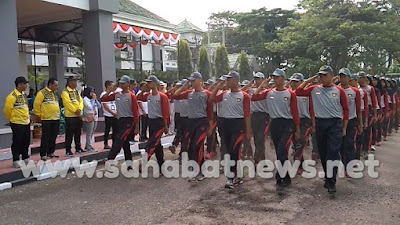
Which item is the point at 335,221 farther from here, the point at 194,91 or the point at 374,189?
the point at 194,91

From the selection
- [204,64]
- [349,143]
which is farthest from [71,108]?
[204,64]

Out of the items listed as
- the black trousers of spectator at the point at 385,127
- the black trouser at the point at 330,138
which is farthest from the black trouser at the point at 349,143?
the black trousers of spectator at the point at 385,127

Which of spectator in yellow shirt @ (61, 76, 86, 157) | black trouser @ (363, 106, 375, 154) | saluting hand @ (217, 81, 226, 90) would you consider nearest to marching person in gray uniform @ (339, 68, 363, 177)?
black trouser @ (363, 106, 375, 154)

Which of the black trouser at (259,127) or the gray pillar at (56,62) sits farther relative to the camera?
the gray pillar at (56,62)

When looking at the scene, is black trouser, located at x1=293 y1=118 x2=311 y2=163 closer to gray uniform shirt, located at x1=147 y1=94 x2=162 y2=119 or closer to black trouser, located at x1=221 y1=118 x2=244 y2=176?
black trouser, located at x1=221 y1=118 x2=244 y2=176

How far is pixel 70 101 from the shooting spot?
8797 millimetres

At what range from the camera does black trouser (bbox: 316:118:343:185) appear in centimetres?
595

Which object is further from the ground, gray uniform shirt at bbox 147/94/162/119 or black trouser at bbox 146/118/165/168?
gray uniform shirt at bbox 147/94/162/119

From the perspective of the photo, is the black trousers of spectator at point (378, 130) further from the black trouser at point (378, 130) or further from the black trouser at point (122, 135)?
the black trouser at point (122, 135)

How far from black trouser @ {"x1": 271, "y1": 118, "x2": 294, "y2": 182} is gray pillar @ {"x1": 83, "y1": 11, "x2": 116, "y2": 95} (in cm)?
741

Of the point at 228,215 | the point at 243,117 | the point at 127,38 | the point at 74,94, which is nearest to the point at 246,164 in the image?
the point at 243,117

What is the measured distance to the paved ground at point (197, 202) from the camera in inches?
199

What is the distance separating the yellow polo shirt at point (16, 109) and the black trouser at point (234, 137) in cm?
382

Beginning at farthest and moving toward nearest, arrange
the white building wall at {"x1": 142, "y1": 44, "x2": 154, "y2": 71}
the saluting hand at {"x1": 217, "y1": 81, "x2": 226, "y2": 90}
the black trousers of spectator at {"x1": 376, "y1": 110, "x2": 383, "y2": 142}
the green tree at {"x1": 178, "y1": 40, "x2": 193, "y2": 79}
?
the white building wall at {"x1": 142, "y1": 44, "x2": 154, "y2": 71}
the green tree at {"x1": 178, "y1": 40, "x2": 193, "y2": 79}
the black trousers of spectator at {"x1": 376, "y1": 110, "x2": 383, "y2": 142}
the saluting hand at {"x1": 217, "y1": 81, "x2": 226, "y2": 90}
